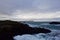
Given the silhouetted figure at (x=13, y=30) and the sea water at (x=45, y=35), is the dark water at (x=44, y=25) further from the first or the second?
the silhouetted figure at (x=13, y=30)

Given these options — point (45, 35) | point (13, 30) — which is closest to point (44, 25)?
point (45, 35)

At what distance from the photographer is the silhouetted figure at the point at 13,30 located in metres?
3.47

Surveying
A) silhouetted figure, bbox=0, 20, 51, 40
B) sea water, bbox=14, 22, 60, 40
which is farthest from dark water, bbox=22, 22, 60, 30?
silhouetted figure, bbox=0, 20, 51, 40

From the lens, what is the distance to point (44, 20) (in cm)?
365

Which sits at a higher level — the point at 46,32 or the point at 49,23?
the point at 49,23

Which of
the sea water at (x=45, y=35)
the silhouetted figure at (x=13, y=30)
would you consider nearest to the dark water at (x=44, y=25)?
the sea water at (x=45, y=35)

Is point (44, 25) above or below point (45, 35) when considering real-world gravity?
above

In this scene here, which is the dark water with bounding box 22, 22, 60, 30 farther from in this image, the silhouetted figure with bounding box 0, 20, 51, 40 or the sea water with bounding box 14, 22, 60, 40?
the silhouetted figure with bounding box 0, 20, 51, 40

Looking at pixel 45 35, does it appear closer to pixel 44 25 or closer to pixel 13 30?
pixel 44 25

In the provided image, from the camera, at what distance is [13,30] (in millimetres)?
3502

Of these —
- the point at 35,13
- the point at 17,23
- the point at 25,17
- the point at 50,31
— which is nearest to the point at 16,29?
the point at 17,23

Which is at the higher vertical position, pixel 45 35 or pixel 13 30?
pixel 13 30

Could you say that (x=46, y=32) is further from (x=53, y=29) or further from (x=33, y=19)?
(x=33, y=19)

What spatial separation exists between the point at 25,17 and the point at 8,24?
1.55 ft
